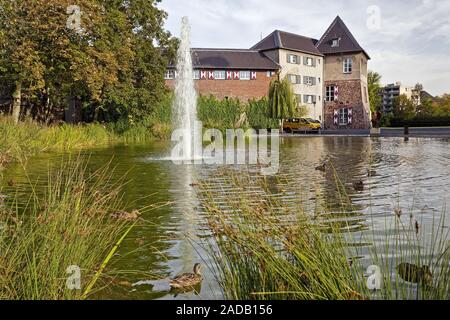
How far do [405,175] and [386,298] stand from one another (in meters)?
11.1

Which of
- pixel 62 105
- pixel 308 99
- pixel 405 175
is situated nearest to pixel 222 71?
pixel 308 99

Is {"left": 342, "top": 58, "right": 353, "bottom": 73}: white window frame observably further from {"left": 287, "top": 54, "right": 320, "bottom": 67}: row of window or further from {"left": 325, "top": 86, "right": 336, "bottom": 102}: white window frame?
{"left": 287, "top": 54, "right": 320, "bottom": 67}: row of window

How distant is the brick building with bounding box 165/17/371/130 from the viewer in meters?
57.9

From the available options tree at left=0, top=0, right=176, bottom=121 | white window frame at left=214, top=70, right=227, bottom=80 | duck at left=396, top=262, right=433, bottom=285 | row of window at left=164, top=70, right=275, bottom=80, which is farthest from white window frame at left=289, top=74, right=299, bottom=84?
duck at left=396, top=262, right=433, bottom=285

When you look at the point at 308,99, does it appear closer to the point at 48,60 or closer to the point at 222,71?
the point at 222,71

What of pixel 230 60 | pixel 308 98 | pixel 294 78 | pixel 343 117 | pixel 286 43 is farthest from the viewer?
pixel 343 117

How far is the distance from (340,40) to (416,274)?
6379cm

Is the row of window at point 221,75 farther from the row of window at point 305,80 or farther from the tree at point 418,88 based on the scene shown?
the tree at point 418,88

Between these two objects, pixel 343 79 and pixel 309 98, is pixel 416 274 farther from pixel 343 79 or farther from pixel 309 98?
pixel 343 79

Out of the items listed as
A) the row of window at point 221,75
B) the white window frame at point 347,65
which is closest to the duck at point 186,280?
the row of window at point 221,75

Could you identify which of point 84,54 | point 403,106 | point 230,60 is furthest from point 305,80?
point 84,54

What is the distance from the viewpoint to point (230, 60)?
2304 inches

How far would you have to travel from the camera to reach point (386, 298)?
3240mm

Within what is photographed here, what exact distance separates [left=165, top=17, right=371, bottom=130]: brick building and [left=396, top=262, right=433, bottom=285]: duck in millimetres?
53582
